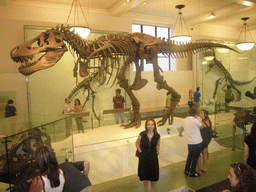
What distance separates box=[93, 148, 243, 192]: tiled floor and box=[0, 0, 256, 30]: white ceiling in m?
5.18

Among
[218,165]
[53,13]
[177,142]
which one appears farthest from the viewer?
[53,13]

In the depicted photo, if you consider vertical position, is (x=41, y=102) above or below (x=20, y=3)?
below

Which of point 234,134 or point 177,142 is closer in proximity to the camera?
point 177,142

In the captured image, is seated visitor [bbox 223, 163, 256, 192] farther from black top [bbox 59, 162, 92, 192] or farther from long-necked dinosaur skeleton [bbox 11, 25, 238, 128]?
long-necked dinosaur skeleton [bbox 11, 25, 238, 128]

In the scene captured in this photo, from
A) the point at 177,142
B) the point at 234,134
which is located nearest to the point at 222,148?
the point at 234,134

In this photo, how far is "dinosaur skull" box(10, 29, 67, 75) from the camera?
Answer: 9.98 ft

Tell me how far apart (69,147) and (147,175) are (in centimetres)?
117

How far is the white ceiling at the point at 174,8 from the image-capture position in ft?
23.4

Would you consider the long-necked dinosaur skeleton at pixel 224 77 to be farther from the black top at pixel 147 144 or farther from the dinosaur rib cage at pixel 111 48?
the black top at pixel 147 144

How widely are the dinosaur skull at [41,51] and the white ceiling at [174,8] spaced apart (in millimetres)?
3886

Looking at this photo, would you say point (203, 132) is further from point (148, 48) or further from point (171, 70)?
point (171, 70)

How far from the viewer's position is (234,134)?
198 inches

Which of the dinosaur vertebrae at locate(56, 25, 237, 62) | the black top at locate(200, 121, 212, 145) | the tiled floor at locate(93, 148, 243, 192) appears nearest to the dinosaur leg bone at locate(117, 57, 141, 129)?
the dinosaur vertebrae at locate(56, 25, 237, 62)

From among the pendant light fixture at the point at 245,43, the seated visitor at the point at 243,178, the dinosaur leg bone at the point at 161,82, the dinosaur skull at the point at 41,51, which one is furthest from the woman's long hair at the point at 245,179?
the pendant light fixture at the point at 245,43
